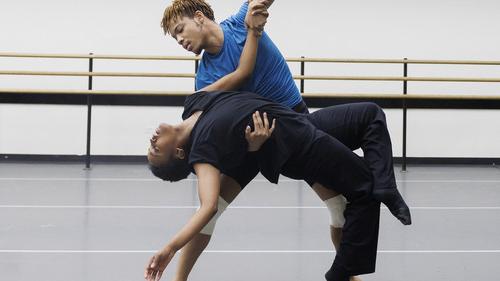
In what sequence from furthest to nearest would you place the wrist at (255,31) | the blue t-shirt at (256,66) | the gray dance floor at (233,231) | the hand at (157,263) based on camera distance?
the gray dance floor at (233,231) → the blue t-shirt at (256,66) → the wrist at (255,31) → the hand at (157,263)

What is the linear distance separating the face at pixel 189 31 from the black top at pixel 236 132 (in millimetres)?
157

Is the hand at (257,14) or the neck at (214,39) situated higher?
the hand at (257,14)

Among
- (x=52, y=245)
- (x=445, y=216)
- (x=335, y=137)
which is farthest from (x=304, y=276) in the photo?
(x=445, y=216)

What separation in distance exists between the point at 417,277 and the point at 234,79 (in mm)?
1110

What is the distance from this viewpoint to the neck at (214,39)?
7.57 feet

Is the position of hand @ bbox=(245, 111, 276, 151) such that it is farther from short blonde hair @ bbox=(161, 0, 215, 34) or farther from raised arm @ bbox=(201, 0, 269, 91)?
short blonde hair @ bbox=(161, 0, 215, 34)

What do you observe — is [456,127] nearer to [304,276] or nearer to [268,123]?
[304,276]

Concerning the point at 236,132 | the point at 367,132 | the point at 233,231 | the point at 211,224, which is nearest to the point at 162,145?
the point at 236,132

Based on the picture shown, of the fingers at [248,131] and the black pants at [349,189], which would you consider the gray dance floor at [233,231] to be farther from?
the fingers at [248,131]

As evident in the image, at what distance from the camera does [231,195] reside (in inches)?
99.5

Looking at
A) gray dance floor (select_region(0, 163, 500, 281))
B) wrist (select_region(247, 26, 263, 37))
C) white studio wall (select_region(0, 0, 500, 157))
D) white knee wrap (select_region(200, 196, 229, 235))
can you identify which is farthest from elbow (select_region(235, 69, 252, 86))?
white studio wall (select_region(0, 0, 500, 157))

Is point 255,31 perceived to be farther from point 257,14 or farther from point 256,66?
point 256,66

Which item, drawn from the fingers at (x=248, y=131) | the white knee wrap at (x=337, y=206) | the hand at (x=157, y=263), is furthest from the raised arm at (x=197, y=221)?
the white knee wrap at (x=337, y=206)

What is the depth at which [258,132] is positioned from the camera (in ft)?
6.75
